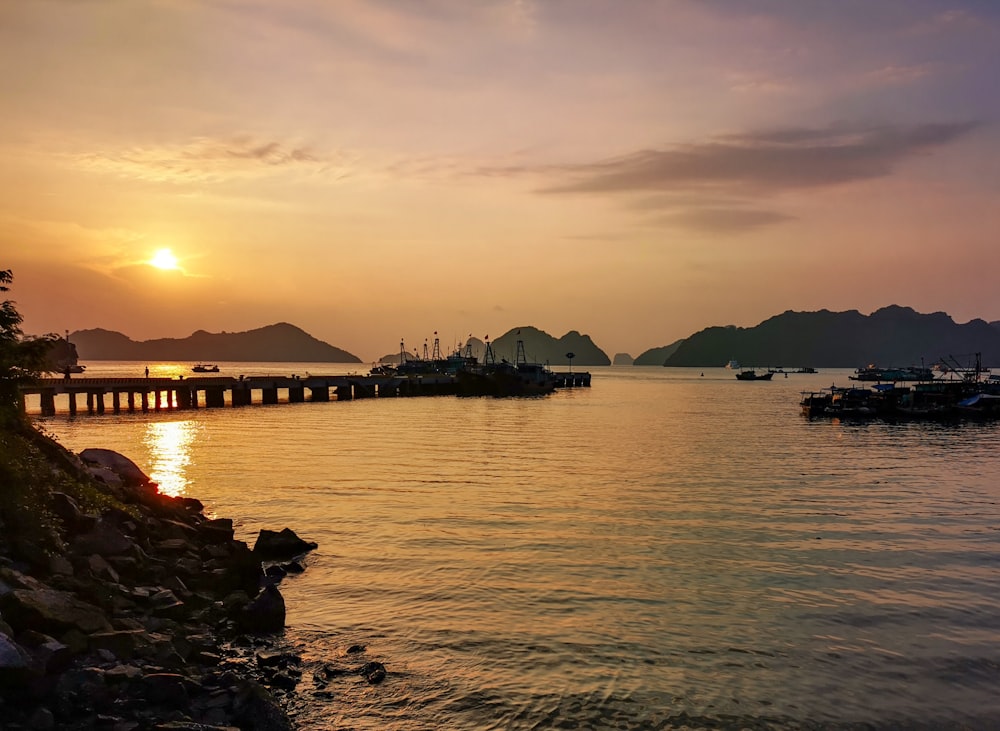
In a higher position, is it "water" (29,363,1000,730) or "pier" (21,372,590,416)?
"pier" (21,372,590,416)

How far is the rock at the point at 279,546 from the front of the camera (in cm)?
2080

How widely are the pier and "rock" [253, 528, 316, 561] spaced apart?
169ft

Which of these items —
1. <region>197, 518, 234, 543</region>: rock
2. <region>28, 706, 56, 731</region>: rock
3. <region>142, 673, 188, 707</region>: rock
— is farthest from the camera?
<region>197, 518, 234, 543</region>: rock

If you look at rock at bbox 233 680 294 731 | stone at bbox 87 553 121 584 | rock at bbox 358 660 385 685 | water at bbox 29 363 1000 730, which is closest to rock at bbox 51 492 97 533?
stone at bbox 87 553 121 584

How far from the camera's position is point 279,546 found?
20.9 metres

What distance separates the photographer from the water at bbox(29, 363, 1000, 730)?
39.1 feet

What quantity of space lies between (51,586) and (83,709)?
3956 millimetres

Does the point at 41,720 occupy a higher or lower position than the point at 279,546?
higher

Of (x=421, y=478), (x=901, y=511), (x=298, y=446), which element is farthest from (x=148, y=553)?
(x=298, y=446)

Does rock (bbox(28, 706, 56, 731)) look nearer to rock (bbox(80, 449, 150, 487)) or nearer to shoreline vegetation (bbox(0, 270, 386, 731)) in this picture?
shoreline vegetation (bbox(0, 270, 386, 731))

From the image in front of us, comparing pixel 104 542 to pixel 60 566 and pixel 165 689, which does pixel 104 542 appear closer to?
pixel 60 566

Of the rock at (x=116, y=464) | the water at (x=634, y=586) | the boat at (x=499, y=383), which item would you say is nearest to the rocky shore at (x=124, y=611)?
the water at (x=634, y=586)

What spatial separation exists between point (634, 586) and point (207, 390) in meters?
95.8

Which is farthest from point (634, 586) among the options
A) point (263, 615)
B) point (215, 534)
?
point (215, 534)
